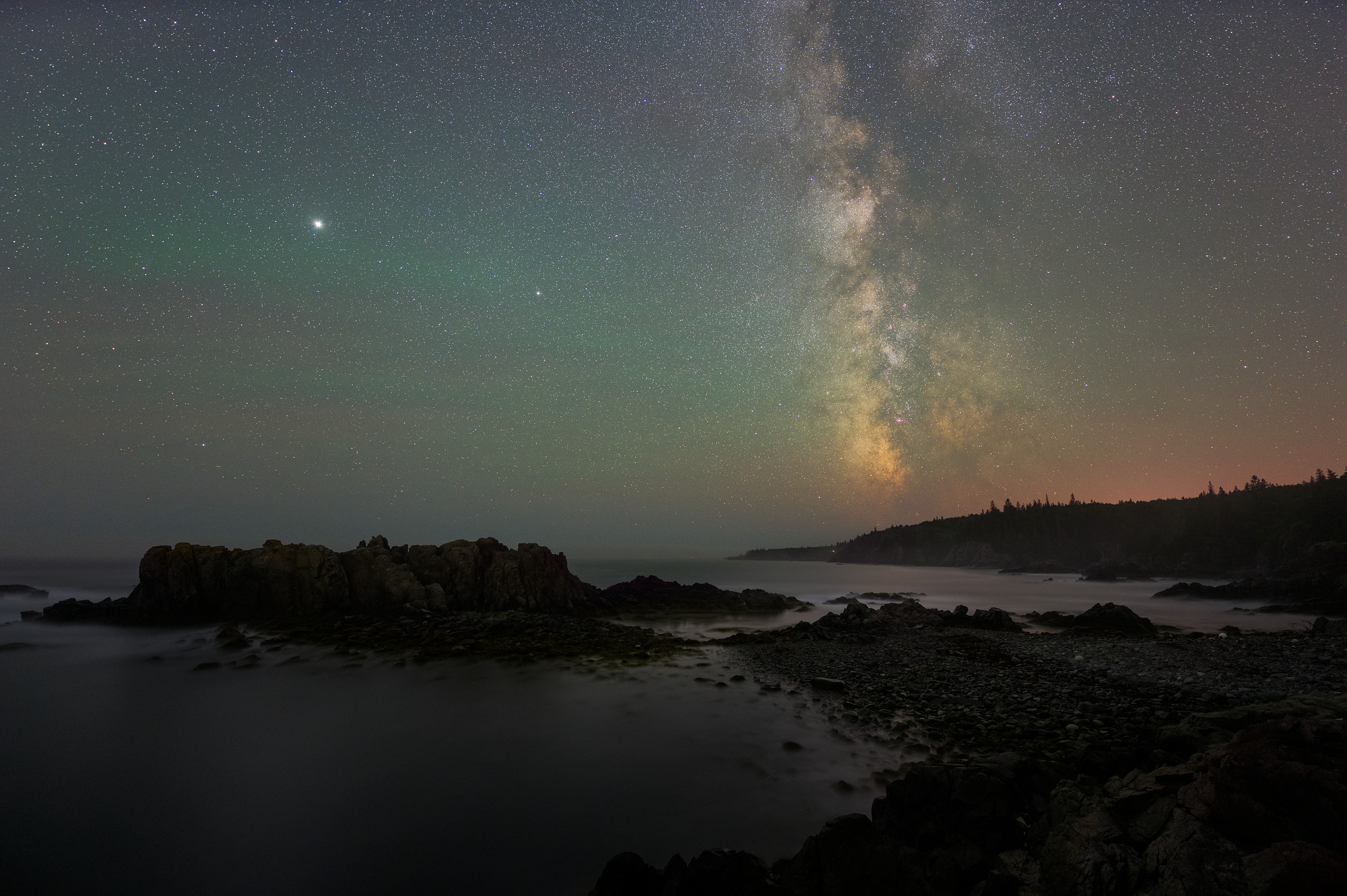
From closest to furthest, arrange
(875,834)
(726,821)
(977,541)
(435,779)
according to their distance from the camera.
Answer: (875,834) → (726,821) → (435,779) → (977,541)

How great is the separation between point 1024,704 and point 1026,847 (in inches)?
316

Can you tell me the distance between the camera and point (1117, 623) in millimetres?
26109

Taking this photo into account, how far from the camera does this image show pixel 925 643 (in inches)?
898

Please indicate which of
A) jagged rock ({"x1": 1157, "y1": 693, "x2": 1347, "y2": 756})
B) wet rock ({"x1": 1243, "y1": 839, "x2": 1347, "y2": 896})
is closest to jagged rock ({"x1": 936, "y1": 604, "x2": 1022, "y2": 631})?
jagged rock ({"x1": 1157, "y1": 693, "x2": 1347, "y2": 756})

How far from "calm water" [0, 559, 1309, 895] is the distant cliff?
69.2 meters

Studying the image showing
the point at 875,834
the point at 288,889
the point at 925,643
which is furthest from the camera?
the point at 925,643

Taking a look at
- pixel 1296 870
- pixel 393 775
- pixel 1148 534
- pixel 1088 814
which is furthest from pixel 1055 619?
pixel 1148 534

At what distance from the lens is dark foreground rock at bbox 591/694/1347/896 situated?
4926 millimetres

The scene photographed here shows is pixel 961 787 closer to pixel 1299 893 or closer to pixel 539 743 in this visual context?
pixel 1299 893

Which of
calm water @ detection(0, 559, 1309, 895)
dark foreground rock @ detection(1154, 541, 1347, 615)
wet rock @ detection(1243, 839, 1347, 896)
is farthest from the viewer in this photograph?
dark foreground rock @ detection(1154, 541, 1347, 615)

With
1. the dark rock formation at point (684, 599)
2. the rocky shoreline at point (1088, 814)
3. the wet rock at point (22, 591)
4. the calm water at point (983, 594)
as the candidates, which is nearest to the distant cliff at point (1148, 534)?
the calm water at point (983, 594)

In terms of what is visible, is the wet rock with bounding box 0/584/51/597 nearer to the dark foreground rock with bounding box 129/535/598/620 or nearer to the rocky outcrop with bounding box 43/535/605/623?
the rocky outcrop with bounding box 43/535/605/623

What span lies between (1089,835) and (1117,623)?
28.1 metres

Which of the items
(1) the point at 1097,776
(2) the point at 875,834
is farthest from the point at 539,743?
(1) the point at 1097,776
